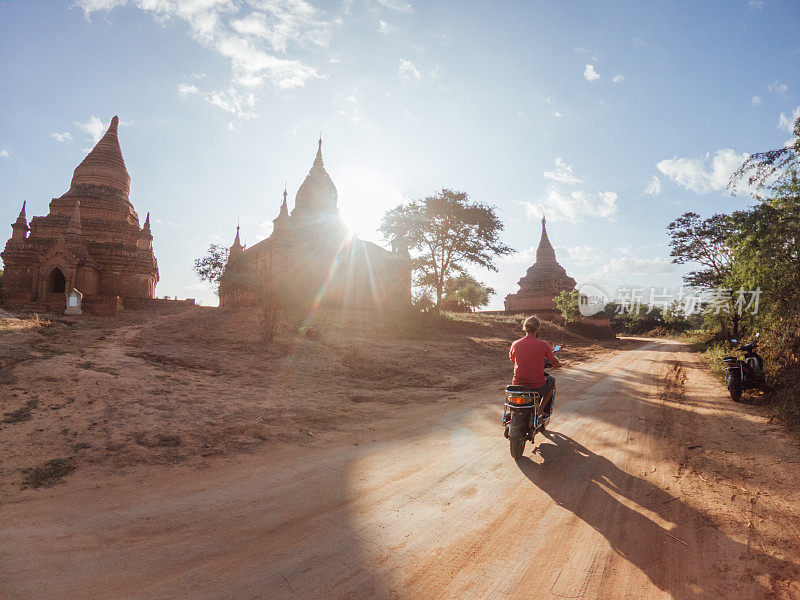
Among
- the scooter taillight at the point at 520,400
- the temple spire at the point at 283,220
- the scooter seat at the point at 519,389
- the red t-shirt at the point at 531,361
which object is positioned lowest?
the scooter taillight at the point at 520,400

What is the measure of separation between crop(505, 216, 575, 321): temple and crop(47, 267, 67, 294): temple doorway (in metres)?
43.5

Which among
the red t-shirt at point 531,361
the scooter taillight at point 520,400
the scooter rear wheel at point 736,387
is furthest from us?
the scooter rear wheel at point 736,387

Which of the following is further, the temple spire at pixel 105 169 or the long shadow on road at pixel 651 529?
the temple spire at pixel 105 169

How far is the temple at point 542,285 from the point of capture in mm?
48125

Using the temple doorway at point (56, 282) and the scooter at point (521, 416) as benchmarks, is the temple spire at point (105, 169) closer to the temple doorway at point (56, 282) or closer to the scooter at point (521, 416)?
the temple doorway at point (56, 282)

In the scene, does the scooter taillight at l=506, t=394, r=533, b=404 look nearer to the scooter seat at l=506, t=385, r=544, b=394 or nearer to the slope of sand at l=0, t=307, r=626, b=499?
the scooter seat at l=506, t=385, r=544, b=394

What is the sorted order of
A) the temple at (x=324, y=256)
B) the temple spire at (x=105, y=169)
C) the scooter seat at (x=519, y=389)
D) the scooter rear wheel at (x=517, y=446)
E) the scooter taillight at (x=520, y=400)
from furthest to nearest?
the temple at (x=324, y=256) < the temple spire at (x=105, y=169) < the scooter seat at (x=519, y=389) < the scooter taillight at (x=520, y=400) < the scooter rear wheel at (x=517, y=446)

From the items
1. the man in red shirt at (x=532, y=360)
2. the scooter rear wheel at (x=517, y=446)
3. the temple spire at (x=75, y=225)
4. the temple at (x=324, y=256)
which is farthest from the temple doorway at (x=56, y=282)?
the scooter rear wheel at (x=517, y=446)

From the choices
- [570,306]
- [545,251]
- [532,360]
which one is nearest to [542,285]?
[545,251]

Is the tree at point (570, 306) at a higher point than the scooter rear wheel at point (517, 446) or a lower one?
higher

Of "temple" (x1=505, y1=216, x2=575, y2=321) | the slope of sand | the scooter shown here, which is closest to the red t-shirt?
the scooter

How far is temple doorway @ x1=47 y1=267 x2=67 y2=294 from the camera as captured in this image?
22.1 meters

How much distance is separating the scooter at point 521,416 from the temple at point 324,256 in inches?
872

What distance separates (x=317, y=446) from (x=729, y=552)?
14.2 ft
